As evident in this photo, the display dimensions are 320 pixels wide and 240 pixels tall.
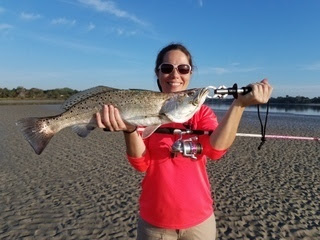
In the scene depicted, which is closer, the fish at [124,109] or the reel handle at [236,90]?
the reel handle at [236,90]

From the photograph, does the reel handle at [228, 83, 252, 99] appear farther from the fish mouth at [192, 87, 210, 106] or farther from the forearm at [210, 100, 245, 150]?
the fish mouth at [192, 87, 210, 106]

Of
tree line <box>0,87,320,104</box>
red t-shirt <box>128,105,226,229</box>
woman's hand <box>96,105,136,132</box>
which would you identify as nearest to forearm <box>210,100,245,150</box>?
red t-shirt <box>128,105,226,229</box>

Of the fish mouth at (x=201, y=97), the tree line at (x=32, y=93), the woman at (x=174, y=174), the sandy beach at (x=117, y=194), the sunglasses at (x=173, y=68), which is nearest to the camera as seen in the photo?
the woman at (x=174, y=174)

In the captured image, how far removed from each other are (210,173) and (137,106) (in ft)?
38.2

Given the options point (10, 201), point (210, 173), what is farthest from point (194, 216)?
point (210, 173)

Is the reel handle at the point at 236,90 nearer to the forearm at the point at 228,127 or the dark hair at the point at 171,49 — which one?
the forearm at the point at 228,127

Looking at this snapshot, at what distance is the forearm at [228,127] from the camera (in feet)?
9.93

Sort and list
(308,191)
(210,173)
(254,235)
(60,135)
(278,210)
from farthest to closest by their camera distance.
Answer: (60,135) → (210,173) → (308,191) → (278,210) → (254,235)

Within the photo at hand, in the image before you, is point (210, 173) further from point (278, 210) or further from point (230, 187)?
point (278, 210)

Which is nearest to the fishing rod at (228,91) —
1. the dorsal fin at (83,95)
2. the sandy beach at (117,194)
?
the dorsal fin at (83,95)

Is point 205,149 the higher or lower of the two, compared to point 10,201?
higher

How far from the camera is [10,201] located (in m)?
10.2

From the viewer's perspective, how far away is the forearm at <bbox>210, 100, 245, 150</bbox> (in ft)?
9.93

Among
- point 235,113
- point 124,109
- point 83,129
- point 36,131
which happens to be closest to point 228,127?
point 235,113
